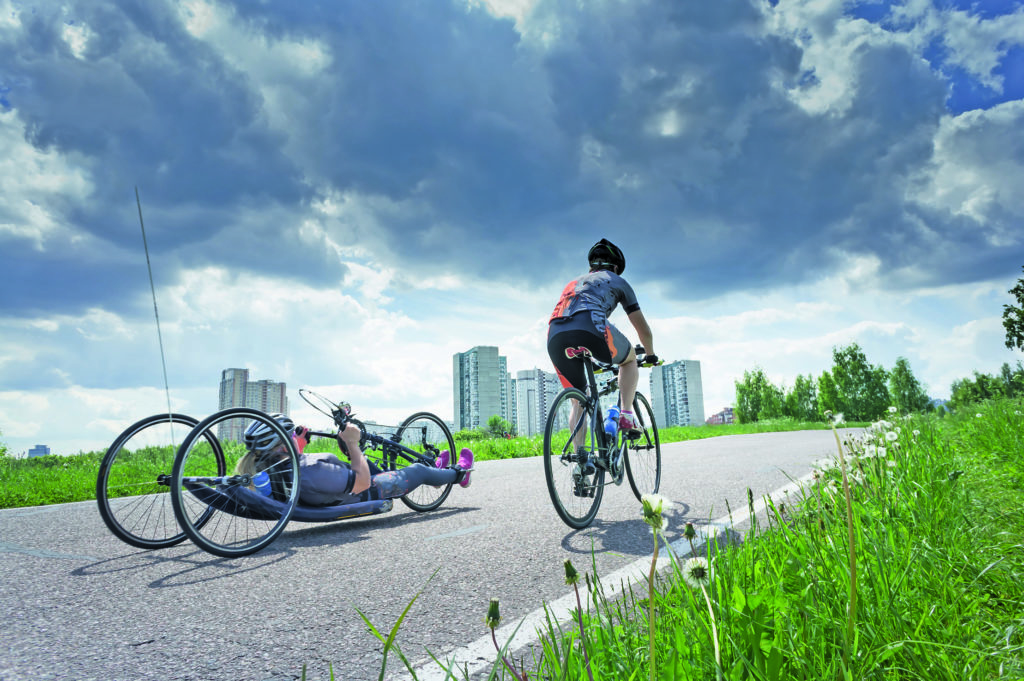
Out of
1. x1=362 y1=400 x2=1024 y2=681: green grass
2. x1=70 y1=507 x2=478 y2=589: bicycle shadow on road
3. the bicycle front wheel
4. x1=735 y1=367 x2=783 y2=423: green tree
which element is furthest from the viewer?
x1=735 y1=367 x2=783 y2=423: green tree

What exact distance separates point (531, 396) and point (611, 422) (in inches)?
3775

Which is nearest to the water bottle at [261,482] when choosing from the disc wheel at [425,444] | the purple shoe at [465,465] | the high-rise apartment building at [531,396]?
the disc wheel at [425,444]

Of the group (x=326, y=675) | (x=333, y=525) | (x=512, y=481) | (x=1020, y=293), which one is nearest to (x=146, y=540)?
(x=333, y=525)

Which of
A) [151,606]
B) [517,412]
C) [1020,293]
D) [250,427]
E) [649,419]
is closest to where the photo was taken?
[151,606]

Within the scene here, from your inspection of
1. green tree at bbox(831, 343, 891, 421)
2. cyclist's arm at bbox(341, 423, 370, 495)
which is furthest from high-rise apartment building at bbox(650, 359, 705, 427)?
cyclist's arm at bbox(341, 423, 370, 495)

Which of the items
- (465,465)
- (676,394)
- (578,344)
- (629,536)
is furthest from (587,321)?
(676,394)

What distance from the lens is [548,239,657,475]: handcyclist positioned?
448 cm

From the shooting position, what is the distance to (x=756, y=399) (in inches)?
2082

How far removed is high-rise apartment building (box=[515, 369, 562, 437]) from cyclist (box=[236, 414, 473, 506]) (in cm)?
9099

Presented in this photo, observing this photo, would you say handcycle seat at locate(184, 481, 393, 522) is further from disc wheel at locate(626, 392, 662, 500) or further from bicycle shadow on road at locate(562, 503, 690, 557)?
disc wheel at locate(626, 392, 662, 500)

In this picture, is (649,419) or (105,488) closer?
(105,488)

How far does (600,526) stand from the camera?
4.14 metres

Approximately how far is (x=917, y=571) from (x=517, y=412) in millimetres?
97766

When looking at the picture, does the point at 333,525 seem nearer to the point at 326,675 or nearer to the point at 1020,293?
the point at 326,675
